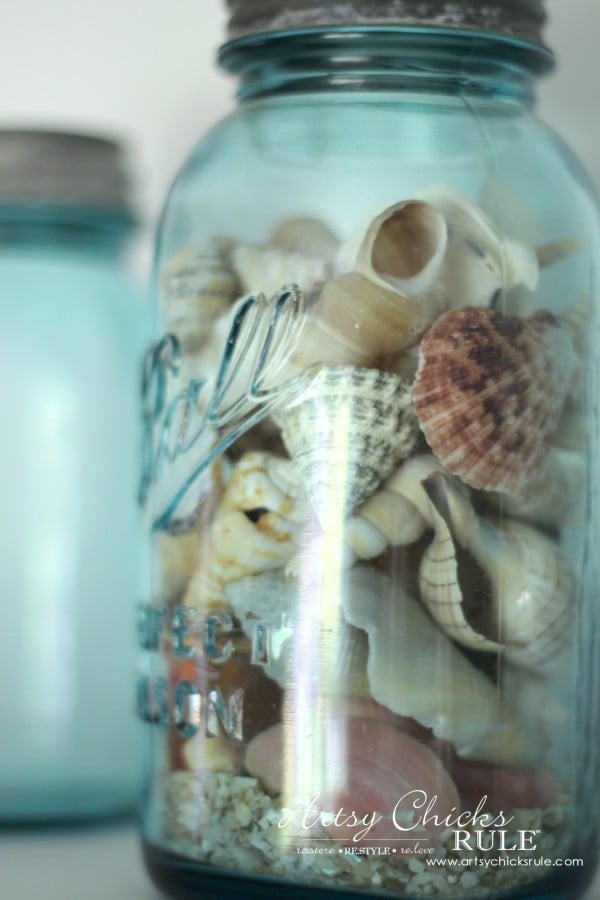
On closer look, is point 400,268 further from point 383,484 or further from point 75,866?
point 75,866

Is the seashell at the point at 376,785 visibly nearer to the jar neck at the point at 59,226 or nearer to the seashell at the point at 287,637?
the seashell at the point at 287,637

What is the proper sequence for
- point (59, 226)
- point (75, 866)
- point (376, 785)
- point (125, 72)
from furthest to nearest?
point (125, 72)
point (59, 226)
point (75, 866)
point (376, 785)

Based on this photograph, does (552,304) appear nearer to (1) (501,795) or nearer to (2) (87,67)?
(1) (501,795)

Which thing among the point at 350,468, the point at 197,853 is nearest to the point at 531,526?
the point at 350,468

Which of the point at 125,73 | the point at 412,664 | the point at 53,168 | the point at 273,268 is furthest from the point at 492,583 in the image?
the point at 125,73

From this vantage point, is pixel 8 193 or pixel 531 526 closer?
pixel 531 526

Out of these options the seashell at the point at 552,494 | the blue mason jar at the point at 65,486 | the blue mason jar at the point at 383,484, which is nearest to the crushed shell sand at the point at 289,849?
the blue mason jar at the point at 383,484
